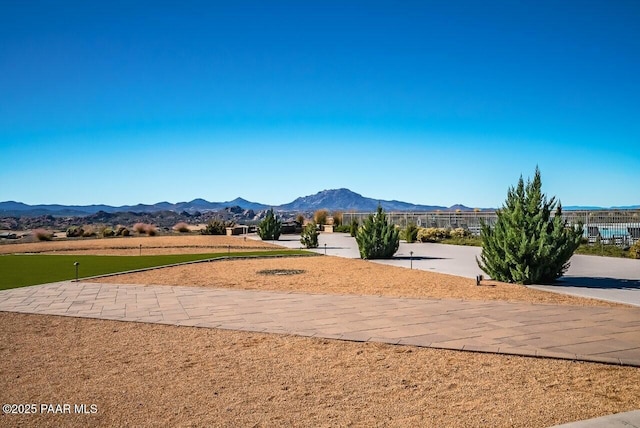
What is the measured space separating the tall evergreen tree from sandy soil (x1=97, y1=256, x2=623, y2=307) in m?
0.57

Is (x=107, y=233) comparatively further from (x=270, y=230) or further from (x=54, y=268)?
(x=54, y=268)

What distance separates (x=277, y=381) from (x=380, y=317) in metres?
3.14

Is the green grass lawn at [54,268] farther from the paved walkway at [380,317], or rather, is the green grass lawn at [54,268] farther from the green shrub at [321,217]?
the green shrub at [321,217]

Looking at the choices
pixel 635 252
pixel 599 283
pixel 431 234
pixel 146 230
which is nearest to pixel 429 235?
pixel 431 234

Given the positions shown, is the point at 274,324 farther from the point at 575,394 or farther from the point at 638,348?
the point at 638,348

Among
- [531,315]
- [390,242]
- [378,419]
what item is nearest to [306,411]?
[378,419]

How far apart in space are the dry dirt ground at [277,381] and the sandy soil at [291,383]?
0.01 m

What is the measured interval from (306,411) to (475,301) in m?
5.77

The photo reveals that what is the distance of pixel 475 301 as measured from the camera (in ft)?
29.7

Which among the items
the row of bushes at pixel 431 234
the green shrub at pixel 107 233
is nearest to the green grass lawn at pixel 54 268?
the row of bushes at pixel 431 234

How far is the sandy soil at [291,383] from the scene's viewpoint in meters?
4.04

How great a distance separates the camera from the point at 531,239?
441 inches

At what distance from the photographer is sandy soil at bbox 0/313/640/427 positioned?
404 centimetres

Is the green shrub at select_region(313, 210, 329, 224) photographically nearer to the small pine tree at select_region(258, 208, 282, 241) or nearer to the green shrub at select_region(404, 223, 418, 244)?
the small pine tree at select_region(258, 208, 282, 241)
